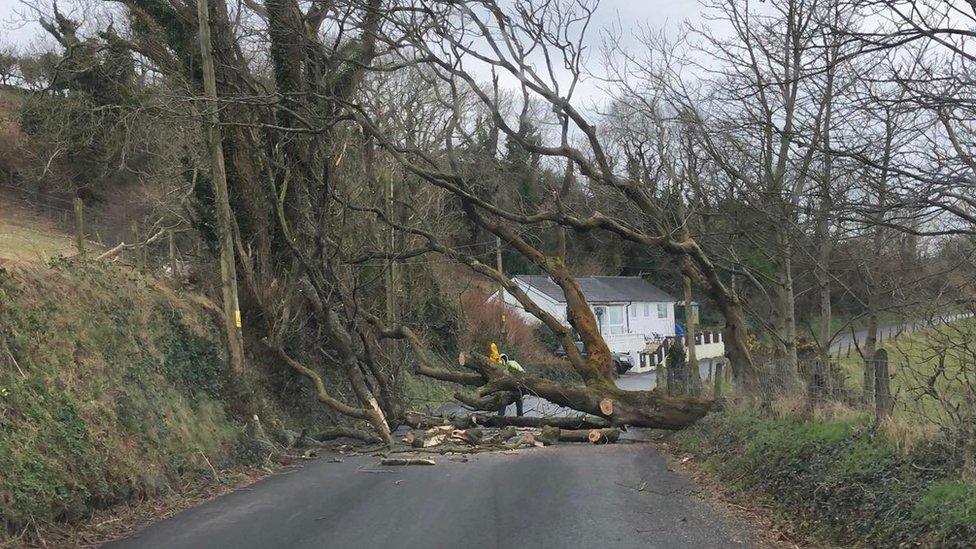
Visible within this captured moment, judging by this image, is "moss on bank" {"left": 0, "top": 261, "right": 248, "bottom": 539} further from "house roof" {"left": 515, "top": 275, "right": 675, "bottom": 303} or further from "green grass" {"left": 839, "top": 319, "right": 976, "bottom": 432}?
"house roof" {"left": 515, "top": 275, "right": 675, "bottom": 303}

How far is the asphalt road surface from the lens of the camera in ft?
28.9

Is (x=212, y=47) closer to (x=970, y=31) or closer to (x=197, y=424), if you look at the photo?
(x=197, y=424)

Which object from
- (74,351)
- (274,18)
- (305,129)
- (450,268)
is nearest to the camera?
(74,351)

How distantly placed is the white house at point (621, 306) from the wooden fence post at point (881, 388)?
43.2m

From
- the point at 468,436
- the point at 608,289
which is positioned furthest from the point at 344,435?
the point at 608,289

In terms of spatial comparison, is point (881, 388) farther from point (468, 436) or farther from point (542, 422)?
point (542, 422)

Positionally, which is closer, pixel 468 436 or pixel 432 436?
pixel 468 436

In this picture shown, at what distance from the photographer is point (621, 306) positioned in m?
61.5

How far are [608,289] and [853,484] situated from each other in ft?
170

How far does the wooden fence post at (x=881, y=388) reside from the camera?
31.6 ft

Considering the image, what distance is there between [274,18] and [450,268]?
21469 millimetres

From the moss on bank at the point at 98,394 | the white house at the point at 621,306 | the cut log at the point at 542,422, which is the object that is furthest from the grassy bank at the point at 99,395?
the white house at the point at 621,306

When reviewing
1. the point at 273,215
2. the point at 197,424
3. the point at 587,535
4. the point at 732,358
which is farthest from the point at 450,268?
the point at 587,535

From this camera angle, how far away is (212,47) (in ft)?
62.6
